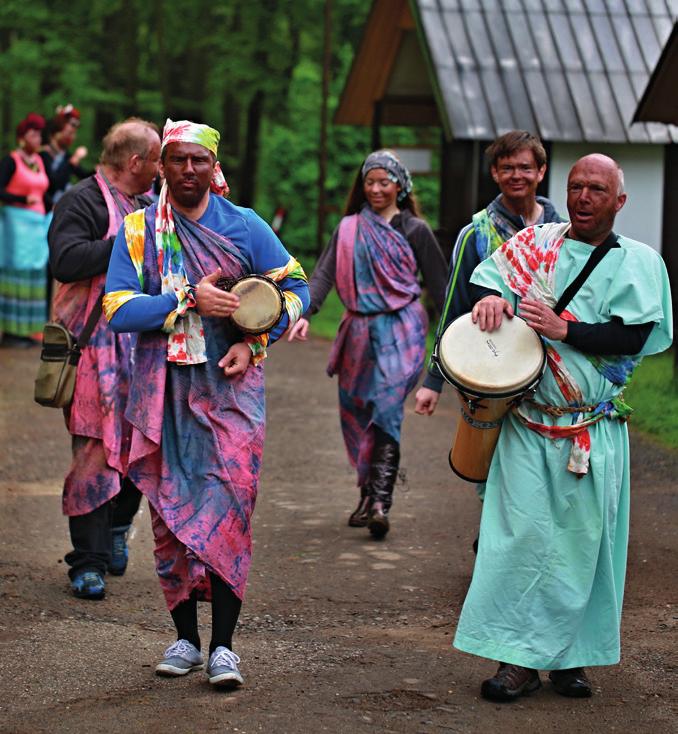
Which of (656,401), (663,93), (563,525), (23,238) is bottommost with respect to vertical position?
(656,401)

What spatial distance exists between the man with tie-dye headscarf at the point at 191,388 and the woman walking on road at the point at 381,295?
110 inches

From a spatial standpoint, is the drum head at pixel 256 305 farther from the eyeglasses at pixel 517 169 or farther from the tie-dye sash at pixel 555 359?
the eyeglasses at pixel 517 169

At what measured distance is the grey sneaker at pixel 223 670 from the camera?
513 centimetres

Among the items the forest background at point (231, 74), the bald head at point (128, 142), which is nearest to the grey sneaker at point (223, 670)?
the bald head at point (128, 142)

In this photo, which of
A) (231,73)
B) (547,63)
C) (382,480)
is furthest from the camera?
(231,73)

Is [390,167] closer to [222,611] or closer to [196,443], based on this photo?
[196,443]

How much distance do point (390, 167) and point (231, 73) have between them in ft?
78.1

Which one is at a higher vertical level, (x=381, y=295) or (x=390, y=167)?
(x=390, y=167)

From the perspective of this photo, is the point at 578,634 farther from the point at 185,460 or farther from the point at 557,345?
the point at 185,460

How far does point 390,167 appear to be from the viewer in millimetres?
8109

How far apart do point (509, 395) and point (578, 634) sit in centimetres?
83

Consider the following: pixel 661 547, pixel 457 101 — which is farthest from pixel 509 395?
pixel 457 101

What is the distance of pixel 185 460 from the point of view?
5.27 m

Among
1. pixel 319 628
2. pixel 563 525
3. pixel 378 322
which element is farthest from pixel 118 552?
pixel 563 525
